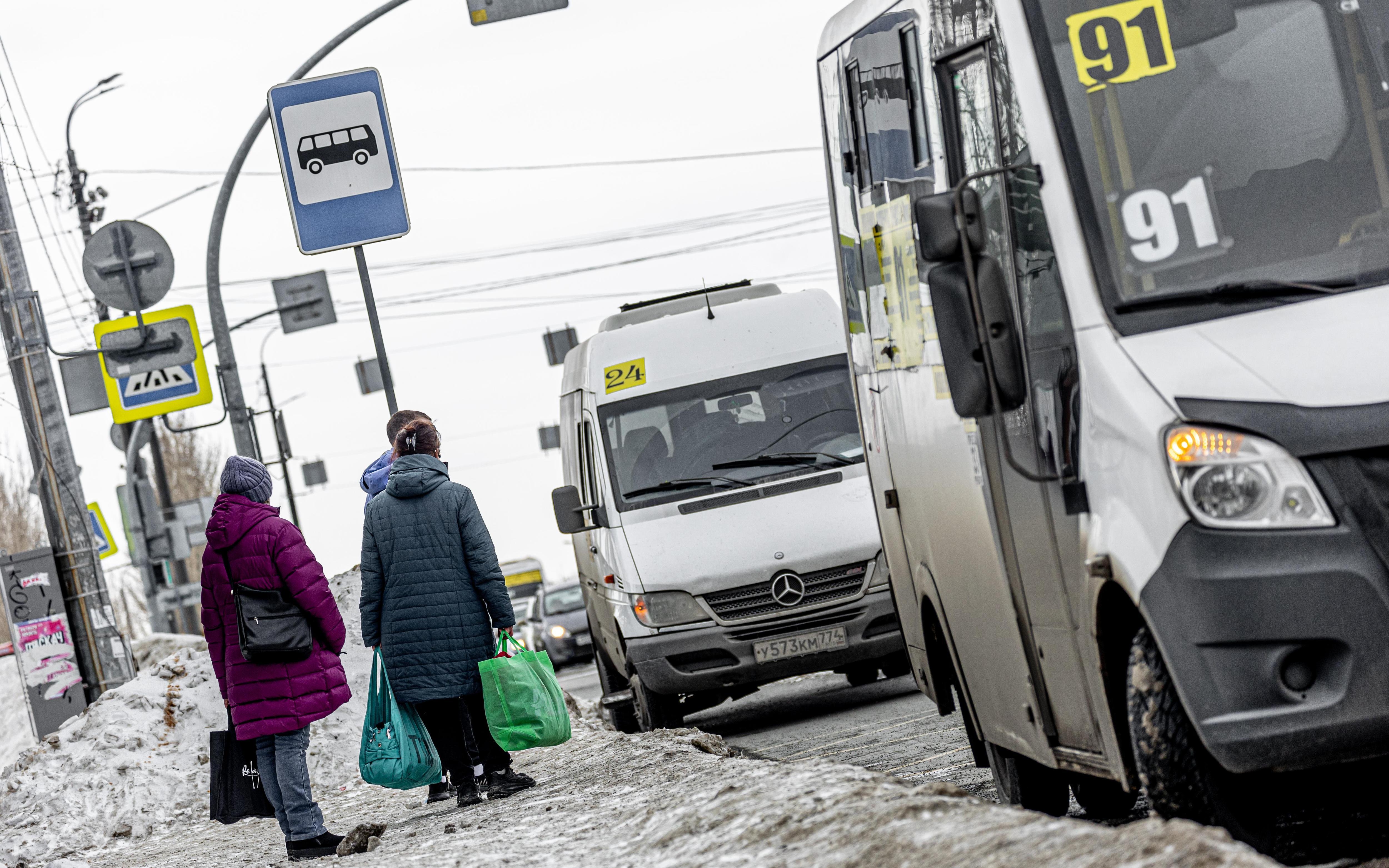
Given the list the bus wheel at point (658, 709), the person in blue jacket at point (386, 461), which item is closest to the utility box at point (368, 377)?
the bus wheel at point (658, 709)

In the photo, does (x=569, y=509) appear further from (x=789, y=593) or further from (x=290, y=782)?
(x=290, y=782)

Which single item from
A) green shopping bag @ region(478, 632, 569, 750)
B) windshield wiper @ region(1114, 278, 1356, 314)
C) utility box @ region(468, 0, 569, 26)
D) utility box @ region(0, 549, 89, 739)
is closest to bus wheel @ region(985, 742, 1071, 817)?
windshield wiper @ region(1114, 278, 1356, 314)

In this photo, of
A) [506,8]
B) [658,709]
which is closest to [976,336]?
[658,709]

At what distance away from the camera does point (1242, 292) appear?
454 cm

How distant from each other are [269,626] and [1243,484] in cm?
512

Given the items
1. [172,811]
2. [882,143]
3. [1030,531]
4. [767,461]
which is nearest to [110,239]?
[172,811]

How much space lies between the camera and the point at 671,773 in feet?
26.0

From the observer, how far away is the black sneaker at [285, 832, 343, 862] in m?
8.38

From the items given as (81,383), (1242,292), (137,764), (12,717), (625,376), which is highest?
(81,383)

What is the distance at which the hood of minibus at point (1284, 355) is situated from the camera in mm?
4234

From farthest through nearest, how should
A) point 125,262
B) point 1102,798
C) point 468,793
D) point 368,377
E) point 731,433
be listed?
point 368,377 < point 125,262 < point 731,433 < point 468,793 < point 1102,798

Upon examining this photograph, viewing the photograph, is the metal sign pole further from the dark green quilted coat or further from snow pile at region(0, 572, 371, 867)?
snow pile at region(0, 572, 371, 867)

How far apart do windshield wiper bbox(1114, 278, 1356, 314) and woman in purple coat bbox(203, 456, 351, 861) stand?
4.56 metres

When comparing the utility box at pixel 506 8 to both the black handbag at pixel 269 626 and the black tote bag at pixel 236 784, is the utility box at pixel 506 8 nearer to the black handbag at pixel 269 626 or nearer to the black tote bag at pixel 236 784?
the black handbag at pixel 269 626
